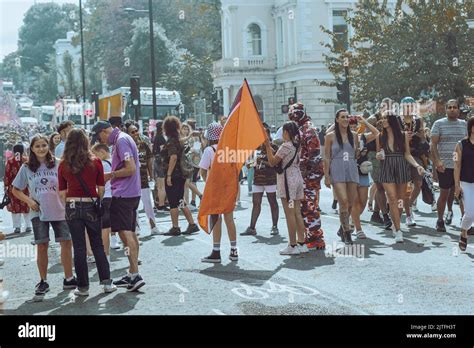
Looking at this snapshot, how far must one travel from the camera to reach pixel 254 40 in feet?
187

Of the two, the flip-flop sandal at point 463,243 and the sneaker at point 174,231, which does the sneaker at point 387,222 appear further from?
the sneaker at point 174,231

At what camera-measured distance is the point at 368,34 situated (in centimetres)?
3372

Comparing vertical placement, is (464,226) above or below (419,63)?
below

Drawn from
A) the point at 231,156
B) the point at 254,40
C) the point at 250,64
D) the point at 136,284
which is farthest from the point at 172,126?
the point at 254,40

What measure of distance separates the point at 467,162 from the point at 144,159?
5.55 m

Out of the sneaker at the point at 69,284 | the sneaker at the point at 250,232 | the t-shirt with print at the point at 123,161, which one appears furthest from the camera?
the sneaker at the point at 250,232

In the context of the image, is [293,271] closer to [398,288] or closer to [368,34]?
[398,288]

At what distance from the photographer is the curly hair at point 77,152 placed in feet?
30.5

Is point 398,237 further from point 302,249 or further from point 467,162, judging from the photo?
point 467,162

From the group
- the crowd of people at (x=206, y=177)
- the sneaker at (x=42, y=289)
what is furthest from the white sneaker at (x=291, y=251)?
the sneaker at (x=42, y=289)

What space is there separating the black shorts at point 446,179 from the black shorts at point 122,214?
5.63 m
